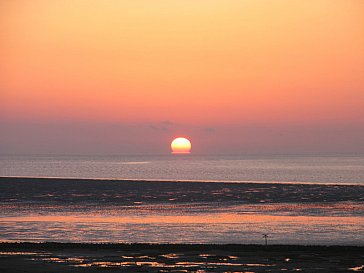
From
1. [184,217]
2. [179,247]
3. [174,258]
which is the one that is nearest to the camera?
[174,258]

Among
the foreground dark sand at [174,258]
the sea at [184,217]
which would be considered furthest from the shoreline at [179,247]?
the sea at [184,217]

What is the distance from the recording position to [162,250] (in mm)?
35156

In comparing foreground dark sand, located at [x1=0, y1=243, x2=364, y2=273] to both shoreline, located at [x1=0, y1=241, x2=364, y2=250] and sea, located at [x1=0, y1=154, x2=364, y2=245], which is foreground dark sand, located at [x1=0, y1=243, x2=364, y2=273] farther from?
sea, located at [x1=0, y1=154, x2=364, y2=245]

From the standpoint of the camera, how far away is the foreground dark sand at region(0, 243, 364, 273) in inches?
1168

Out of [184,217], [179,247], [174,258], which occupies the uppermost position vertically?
[184,217]

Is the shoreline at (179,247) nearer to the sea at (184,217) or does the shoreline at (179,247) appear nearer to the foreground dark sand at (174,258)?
the foreground dark sand at (174,258)

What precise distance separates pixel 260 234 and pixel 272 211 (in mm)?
20350

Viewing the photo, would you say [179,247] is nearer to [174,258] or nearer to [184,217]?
[174,258]

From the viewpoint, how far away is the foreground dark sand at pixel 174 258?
29656mm

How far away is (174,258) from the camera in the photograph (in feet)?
107

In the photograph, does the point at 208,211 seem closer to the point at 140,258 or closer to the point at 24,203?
the point at 24,203

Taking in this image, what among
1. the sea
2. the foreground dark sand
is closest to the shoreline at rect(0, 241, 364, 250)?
the foreground dark sand

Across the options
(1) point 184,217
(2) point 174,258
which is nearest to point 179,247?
(2) point 174,258

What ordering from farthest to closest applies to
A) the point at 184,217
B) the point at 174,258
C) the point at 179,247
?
the point at 184,217 → the point at 179,247 → the point at 174,258
